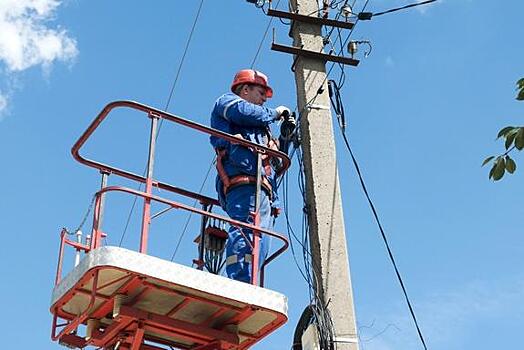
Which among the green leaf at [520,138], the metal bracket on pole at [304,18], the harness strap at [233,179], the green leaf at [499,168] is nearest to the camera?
the green leaf at [520,138]

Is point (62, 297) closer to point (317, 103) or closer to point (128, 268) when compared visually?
point (128, 268)

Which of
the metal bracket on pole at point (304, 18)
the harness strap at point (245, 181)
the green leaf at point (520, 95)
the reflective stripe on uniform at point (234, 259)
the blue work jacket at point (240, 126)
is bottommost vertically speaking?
the green leaf at point (520, 95)

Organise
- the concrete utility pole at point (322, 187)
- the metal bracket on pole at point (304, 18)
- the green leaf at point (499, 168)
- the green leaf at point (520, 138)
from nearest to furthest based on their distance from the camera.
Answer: the green leaf at point (520, 138) → the green leaf at point (499, 168) → the concrete utility pole at point (322, 187) → the metal bracket on pole at point (304, 18)

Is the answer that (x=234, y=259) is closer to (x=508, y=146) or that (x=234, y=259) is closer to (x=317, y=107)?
(x=317, y=107)

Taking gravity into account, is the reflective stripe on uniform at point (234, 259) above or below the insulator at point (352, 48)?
below

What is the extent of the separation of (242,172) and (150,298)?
1.60 meters

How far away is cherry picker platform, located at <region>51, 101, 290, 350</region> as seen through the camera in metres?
7.14

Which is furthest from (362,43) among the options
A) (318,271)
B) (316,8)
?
(318,271)

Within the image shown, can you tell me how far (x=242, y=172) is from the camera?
8516 mm

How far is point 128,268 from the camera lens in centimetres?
699

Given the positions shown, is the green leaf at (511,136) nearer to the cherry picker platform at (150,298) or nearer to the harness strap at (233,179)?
the cherry picker platform at (150,298)

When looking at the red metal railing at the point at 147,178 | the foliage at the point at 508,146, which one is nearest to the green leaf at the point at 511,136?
the foliage at the point at 508,146

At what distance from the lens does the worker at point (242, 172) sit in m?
8.10

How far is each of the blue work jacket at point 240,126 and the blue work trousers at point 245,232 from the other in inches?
7.6
